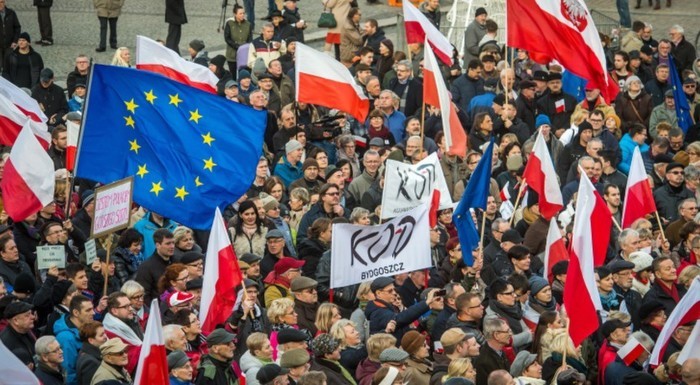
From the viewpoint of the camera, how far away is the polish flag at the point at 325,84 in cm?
1955

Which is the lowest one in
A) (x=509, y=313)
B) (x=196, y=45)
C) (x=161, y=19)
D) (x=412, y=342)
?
(x=161, y=19)

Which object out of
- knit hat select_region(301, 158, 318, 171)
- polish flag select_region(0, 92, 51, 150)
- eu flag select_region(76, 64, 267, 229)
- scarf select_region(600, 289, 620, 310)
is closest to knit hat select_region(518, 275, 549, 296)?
scarf select_region(600, 289, 620, 310)

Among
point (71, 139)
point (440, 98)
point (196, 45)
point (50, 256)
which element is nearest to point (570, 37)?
point (440, 98)

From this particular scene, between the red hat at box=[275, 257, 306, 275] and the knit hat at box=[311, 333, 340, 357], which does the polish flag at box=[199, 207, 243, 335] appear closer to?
the knit hat at box=[311, 333, 340, 357]

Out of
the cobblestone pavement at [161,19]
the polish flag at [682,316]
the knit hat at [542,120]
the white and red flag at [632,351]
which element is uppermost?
the polish flag at [682,316]

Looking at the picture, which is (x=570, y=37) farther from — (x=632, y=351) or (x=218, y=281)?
(x=218, y=281)

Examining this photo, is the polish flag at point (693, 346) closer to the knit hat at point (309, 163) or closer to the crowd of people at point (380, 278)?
the crowd of people at point (380, 278)

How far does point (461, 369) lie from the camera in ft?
40.6

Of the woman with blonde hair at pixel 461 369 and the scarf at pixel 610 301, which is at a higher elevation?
the woman with blonde hair at pixel 461 369

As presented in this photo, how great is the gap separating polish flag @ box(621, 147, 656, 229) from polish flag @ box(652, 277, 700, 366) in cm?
375

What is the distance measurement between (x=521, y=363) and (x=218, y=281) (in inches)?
107

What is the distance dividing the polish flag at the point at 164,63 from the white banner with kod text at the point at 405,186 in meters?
2.87

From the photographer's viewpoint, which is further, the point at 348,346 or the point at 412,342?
the point at 348,346

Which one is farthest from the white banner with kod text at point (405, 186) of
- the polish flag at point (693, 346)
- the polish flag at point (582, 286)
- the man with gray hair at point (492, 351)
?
the polish flag at point (693, 346)
